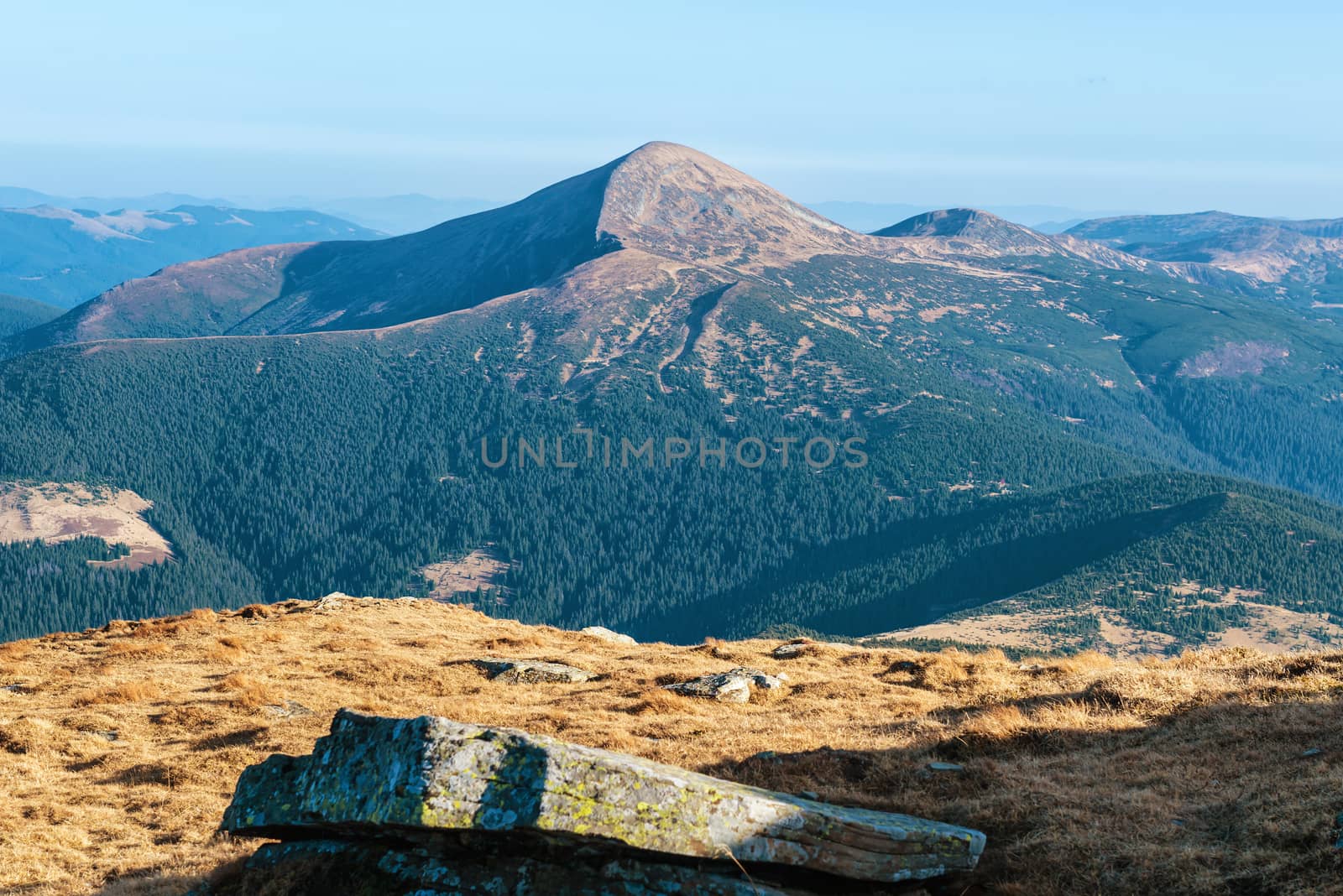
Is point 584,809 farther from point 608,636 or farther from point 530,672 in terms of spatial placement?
point 608,636

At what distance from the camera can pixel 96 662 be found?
42656 millimetres

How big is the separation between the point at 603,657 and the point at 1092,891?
30.1m

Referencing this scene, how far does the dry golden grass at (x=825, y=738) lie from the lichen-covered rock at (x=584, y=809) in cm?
159

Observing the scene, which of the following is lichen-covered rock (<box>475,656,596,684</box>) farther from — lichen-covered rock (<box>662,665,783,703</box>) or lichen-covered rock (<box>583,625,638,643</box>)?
lichen-covered rock (<box>583,625,638,643</box>)

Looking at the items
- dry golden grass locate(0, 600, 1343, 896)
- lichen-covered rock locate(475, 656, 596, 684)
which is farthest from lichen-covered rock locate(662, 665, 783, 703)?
lichen-covered rock locate(475, 656, 596, 684)

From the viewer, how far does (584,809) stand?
1620cm

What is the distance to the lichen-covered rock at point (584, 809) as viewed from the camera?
639 inches

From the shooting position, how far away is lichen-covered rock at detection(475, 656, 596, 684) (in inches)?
1528

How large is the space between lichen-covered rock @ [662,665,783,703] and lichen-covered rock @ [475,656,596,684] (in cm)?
417

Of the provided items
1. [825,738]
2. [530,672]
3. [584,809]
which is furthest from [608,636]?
[584,809]

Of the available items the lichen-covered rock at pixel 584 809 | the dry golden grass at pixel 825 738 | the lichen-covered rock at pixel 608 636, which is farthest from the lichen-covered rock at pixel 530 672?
the lichen-covered rock at pixel 584 809

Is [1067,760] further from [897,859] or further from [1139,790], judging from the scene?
[897,859]

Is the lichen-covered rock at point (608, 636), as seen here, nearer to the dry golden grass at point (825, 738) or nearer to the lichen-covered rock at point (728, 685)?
the dry golden grass at point (825, 738)

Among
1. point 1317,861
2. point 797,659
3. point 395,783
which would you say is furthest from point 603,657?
point 1317,861
